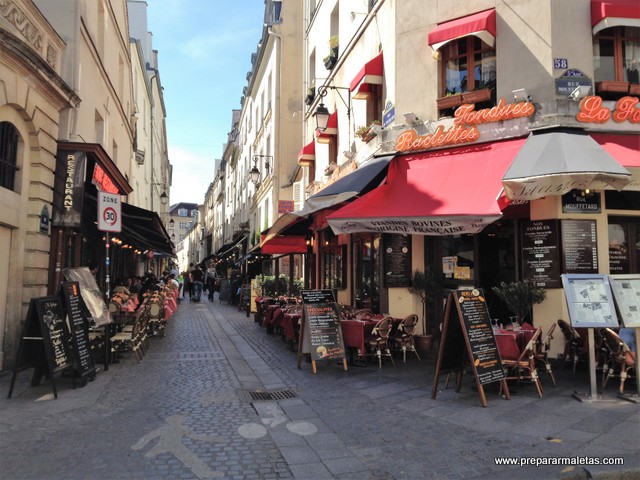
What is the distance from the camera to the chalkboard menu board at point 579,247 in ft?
26.6

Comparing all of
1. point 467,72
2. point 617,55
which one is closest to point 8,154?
point 467,72

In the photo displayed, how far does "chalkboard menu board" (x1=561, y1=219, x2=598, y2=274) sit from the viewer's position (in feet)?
26.6

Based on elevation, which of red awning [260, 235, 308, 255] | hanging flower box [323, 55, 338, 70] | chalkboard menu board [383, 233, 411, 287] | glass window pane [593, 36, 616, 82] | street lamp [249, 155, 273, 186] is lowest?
chalkboard menu board [383, 233, 411, 287]

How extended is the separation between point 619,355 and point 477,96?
512cm

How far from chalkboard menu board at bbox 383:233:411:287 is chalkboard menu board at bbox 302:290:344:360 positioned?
79.8 inches

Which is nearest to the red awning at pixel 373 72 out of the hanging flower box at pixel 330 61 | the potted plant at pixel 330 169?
the potted plant at pixel 330 169

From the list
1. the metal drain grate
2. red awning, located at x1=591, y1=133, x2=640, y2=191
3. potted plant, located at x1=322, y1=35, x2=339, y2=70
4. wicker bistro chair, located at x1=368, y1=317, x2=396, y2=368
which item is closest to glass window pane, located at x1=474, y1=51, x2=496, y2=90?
red awning, located at x1=591, y1=133, x2=640, y2=191

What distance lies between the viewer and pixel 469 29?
884 centimetres

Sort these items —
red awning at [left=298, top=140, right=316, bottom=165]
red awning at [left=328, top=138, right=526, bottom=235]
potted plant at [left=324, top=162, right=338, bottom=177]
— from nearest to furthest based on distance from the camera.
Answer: red awning at [left=328, top=138, right=526, bottom=235] → potted plant at [left=324, top=162, right=338, bottom=177] → red awning at [left=298, top=140, right=316, bottom=165]

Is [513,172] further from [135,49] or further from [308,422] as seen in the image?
[135,49]

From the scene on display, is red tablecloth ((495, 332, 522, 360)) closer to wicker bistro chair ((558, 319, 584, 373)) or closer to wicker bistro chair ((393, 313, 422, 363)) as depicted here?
wicker bistro chair ((558, 319, 584, 373))

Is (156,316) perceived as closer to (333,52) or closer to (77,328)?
(77,328)

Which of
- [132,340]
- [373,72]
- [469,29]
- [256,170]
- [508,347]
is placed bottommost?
[132,340]

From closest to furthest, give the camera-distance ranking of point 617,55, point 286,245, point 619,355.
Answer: point 619,355
point 617,55
point 286,245
